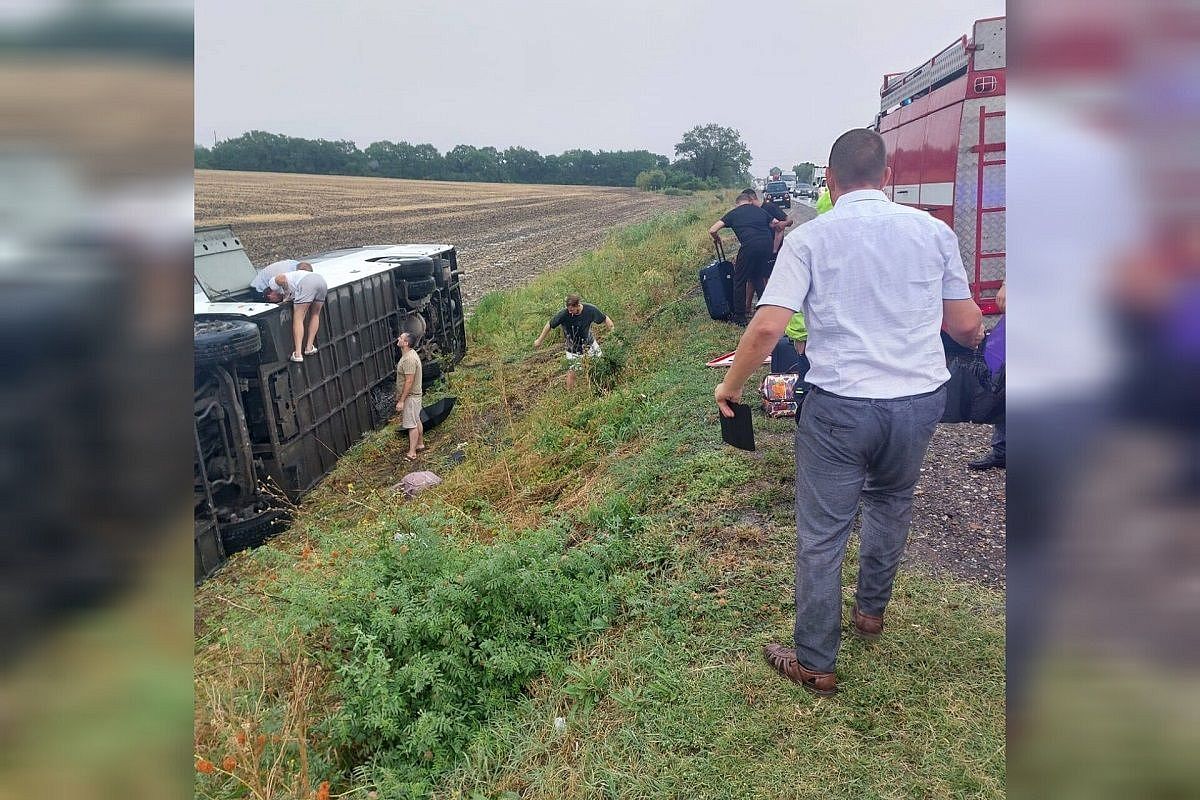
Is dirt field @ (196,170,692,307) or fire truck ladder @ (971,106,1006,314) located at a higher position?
dirt field @ (196,170,692,307)

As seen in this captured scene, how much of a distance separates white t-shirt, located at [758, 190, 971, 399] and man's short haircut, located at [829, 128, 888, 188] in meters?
0.06

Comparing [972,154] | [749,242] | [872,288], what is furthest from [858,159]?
[972,154]

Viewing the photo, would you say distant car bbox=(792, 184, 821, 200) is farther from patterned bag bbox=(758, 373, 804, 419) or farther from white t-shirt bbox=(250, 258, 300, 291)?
patterned bag bbox=(758, 373, 804, 419)

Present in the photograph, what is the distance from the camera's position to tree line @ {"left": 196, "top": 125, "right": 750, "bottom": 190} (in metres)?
43.2

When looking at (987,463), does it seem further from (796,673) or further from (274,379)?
(274,379)

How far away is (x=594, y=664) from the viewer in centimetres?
361

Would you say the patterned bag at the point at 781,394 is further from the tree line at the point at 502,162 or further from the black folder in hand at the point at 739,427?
the tree line at the point at 502,162

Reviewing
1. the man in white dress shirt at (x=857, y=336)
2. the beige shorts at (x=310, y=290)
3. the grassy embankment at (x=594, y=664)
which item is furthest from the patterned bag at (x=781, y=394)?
the beige shorts at (x=310, y=290)

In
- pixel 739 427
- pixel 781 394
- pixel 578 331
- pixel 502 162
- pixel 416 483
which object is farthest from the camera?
pixel 502 162

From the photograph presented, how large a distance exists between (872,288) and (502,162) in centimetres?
7202

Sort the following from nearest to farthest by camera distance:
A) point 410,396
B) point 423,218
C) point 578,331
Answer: point 410,396 → point 578,331 → point 423,218

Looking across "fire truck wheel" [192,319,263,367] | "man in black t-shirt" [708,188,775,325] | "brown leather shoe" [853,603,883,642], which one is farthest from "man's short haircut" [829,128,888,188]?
"man in black t-shirt" [708,188,775,325]

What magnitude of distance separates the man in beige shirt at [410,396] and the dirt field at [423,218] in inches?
287
